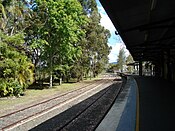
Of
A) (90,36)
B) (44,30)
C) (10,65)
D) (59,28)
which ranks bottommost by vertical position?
(10,65)

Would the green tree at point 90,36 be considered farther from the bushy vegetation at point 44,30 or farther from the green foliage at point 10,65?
the green foliage at point 10,65

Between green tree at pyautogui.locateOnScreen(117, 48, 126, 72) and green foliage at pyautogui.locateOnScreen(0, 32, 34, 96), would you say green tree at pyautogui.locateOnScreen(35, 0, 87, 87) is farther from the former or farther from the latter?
green tree at pyautogui.locateOnScreen(117, 48, 126, 72)

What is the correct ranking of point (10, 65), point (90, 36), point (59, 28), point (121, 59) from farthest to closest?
point (121, 59), point (90, 36), point (59, 28), point (10, 65)

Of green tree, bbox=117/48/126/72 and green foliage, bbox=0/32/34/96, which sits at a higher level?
green tree, bbox=117/48/126/72

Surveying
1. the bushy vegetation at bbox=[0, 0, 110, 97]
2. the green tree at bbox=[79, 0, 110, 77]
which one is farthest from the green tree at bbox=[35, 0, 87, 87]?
the green tree at bbox=[79, 0, 110, 77]

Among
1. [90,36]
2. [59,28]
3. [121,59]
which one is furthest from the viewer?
[121,59]

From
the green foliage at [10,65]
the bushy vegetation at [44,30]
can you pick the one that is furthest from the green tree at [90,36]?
the green foliage at [10,65]

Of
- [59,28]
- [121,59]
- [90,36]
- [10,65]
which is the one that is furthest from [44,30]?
[121,59]

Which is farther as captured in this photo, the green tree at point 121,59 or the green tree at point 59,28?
the green tree at point 121,59

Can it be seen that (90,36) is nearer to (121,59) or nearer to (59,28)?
(59,28)

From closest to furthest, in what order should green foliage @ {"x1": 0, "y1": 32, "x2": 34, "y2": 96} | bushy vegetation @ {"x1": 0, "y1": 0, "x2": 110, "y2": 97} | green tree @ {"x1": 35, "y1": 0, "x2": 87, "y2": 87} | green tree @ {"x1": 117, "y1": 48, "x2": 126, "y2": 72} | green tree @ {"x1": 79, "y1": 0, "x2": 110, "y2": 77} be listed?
1. green foliage @ {"x1": 0, "y1": 32, "x2": 34, "y2": 96}
2. bushy vegetation @ {"x1": 0, "y1": 0, "x2": 110, "y2": 97}
3. green tree @ {"x1": 35, "y1": 0, "x2": 87, "y2": 87}
4. green tree @ {"x1": 79, "y1": 0, "x2": 110, "y2": 77}
5. green tree @ {"x1": 117, "y1": 48, "x2": 126, "y2": 72}

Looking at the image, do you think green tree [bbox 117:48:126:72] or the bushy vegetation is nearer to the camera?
the bushy vegetation

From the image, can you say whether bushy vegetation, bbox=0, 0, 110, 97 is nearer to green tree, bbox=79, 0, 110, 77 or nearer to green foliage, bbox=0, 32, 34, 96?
green foliage, bbox=0, 32, 34, 96

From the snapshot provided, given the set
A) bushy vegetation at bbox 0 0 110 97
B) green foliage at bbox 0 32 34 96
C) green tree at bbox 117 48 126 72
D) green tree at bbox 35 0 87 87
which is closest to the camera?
green foliage at bbox 0 32 34 96
